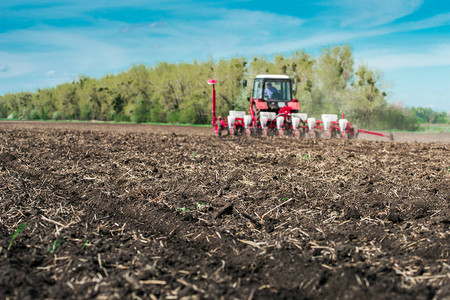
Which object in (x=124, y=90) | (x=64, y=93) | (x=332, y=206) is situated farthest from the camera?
(x=64, y=93)

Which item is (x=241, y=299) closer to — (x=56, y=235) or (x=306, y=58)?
(x=56, y=235)

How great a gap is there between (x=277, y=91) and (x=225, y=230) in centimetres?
1524

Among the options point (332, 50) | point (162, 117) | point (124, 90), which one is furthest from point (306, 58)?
point (124, 90)

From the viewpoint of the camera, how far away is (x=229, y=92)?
4528cm

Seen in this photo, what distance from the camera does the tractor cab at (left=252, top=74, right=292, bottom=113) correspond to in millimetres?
19016

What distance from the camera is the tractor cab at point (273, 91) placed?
19016 mm

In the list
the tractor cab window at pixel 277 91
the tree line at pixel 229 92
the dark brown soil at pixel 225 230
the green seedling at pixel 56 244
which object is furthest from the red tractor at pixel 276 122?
the tree line at pixel 229 92

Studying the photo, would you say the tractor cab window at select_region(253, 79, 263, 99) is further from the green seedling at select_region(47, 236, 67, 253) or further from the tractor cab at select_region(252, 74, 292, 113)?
the green seedling at select_region(47, 236, 67, 253)

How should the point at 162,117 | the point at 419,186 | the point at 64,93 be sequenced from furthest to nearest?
the point at 64,93, the point at 162,117, the point at 419,186

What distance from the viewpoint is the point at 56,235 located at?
4.58 m

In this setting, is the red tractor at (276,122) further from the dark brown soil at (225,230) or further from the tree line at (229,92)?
the tree line at (229,92)

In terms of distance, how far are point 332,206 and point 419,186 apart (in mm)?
2160

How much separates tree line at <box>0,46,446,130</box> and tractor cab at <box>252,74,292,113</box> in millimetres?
22993

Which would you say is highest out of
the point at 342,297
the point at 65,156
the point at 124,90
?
the point at 124,90
